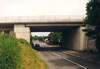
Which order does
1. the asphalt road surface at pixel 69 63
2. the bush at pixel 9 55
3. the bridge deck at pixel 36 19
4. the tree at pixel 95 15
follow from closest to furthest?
1. the bush at pixel 9 55
2. the asphalt road surface at pixel 69 63
3. the tree at pixel 95 15
4. the bridge deck at pixel 36 19

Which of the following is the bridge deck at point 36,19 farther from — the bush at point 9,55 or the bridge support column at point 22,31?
the bush at point 9,55

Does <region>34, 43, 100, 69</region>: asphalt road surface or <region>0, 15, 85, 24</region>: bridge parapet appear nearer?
<region>34, 43, 100, 69</region>: asphalt road surface

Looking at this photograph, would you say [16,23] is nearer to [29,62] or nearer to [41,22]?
[41,22]

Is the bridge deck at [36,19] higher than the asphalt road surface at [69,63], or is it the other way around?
the bridge deck at [36,19]

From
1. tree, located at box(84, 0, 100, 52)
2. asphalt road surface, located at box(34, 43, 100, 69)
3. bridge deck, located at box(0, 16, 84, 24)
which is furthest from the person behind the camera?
bridge deck, located at box(0, 16, 84, 24)

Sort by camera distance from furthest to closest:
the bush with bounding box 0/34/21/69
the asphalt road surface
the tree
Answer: the tree < the asphalt road surface < the bush with bounding box 0/34/21/69

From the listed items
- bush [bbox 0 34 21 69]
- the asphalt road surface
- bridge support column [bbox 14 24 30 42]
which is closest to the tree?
the asphalt road surface

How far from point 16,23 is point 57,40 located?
5556cm

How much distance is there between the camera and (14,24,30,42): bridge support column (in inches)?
1528

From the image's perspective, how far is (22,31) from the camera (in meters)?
39.1

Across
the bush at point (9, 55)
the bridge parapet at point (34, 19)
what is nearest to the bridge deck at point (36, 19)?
the bridge parapet at point (34, 19)

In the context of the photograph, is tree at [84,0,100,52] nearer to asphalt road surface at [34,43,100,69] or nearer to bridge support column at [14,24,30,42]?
asphalt road surface at [34,43,100,69]

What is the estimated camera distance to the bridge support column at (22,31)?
38.8m

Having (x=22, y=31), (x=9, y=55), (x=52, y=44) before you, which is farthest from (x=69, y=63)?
(x=52, y=44)
